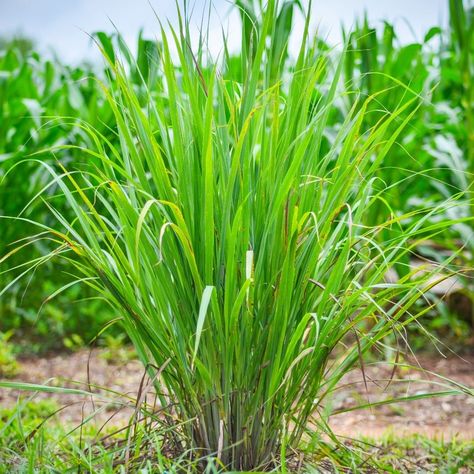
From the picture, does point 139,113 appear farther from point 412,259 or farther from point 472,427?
point 412,259

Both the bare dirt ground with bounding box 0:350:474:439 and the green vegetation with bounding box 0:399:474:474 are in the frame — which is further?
the bare dirt ground with bounding box 0:350:474:439

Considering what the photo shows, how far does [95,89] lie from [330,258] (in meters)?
2.94

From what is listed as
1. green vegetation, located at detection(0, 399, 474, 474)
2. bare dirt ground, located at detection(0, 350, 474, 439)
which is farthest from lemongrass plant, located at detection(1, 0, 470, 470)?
bare dirt ground, located at detection(0, 350, 474, 439)

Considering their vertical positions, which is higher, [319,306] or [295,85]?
[295,85]

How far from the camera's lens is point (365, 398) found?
3049mm

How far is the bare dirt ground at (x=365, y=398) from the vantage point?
2.66 m

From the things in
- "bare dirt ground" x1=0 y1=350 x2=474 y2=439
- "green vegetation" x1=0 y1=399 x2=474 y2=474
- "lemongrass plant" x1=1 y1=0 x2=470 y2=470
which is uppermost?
"lemongrass plant" x1=1 y1=0 x2=470 y2=470

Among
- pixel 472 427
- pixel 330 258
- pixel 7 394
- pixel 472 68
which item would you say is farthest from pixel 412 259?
pixel 330 258

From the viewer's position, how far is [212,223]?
4.30 ft

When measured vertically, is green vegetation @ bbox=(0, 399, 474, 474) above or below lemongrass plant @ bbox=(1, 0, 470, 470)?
below

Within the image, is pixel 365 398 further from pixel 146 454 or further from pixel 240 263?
pixel 240 263

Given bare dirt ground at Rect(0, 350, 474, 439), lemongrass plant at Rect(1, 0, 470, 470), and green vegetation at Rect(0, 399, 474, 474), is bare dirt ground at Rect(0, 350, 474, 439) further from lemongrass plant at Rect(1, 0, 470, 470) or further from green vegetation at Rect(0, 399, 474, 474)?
lemongrass plant at Rect(1, 0, 470, 470)

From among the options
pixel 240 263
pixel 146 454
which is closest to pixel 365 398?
pixel 146 454

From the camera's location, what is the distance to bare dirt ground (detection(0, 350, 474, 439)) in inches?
105
